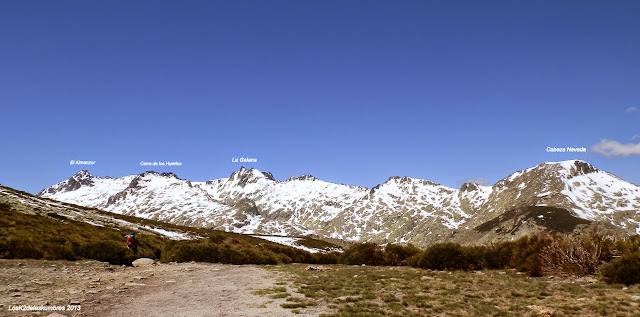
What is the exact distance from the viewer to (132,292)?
16.1m

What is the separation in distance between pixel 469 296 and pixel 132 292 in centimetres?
1376

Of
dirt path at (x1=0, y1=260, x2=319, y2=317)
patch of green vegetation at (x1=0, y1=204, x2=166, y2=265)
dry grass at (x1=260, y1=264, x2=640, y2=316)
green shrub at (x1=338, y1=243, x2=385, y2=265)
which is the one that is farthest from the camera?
green shrub at (x1=338, y1=243, x2=385, y2=265)

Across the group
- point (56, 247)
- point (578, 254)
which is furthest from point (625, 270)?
point (56, 247)

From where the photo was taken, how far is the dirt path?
12.5 metres

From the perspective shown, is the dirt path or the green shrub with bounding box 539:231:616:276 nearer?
the dirt path

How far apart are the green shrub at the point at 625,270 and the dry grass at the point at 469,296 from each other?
560 millimetres

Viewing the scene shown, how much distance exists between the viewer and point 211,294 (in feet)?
51.5

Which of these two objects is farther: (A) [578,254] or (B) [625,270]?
(A) [578,254]

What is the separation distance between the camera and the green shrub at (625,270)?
→ 1480 centimetres

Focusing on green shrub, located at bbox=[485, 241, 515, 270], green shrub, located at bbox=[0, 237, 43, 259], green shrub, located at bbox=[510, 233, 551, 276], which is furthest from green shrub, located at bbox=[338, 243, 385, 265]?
green shrub, located at bbox=[0, 237, 43, 259]

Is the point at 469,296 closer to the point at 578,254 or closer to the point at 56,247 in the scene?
the point at 578,254

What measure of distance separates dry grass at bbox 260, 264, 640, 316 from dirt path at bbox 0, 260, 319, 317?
2.00 m

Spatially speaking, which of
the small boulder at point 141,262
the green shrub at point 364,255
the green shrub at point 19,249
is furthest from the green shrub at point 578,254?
the green shrub at point 19,249

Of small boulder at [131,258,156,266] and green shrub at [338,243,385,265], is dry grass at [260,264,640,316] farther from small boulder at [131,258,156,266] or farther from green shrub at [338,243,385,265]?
small boulder at [131,258,156,266]
